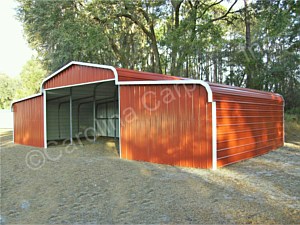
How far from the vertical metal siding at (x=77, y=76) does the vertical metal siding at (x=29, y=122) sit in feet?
4.14

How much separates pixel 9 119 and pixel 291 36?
25777 millimetres

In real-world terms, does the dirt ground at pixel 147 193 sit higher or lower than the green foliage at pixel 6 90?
lower

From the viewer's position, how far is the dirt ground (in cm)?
382

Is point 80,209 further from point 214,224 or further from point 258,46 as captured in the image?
point 258,46

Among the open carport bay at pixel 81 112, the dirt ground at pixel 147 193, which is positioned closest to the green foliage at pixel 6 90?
the open carport bay at pixel 81 112

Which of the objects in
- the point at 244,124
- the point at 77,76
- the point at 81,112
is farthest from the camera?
the point at 81,112

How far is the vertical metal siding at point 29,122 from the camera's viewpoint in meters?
11.1

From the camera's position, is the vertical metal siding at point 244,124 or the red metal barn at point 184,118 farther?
the vertical metal siding at point 244,124

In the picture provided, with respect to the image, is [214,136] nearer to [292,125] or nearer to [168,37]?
[168,37]

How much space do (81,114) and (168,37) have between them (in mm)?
6897

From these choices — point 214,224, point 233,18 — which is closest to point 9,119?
point 233,18

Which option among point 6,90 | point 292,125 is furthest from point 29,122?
point 6,90

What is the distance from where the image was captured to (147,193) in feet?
15.7

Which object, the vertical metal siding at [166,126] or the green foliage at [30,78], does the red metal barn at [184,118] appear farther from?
the green foliage at [30,78]
